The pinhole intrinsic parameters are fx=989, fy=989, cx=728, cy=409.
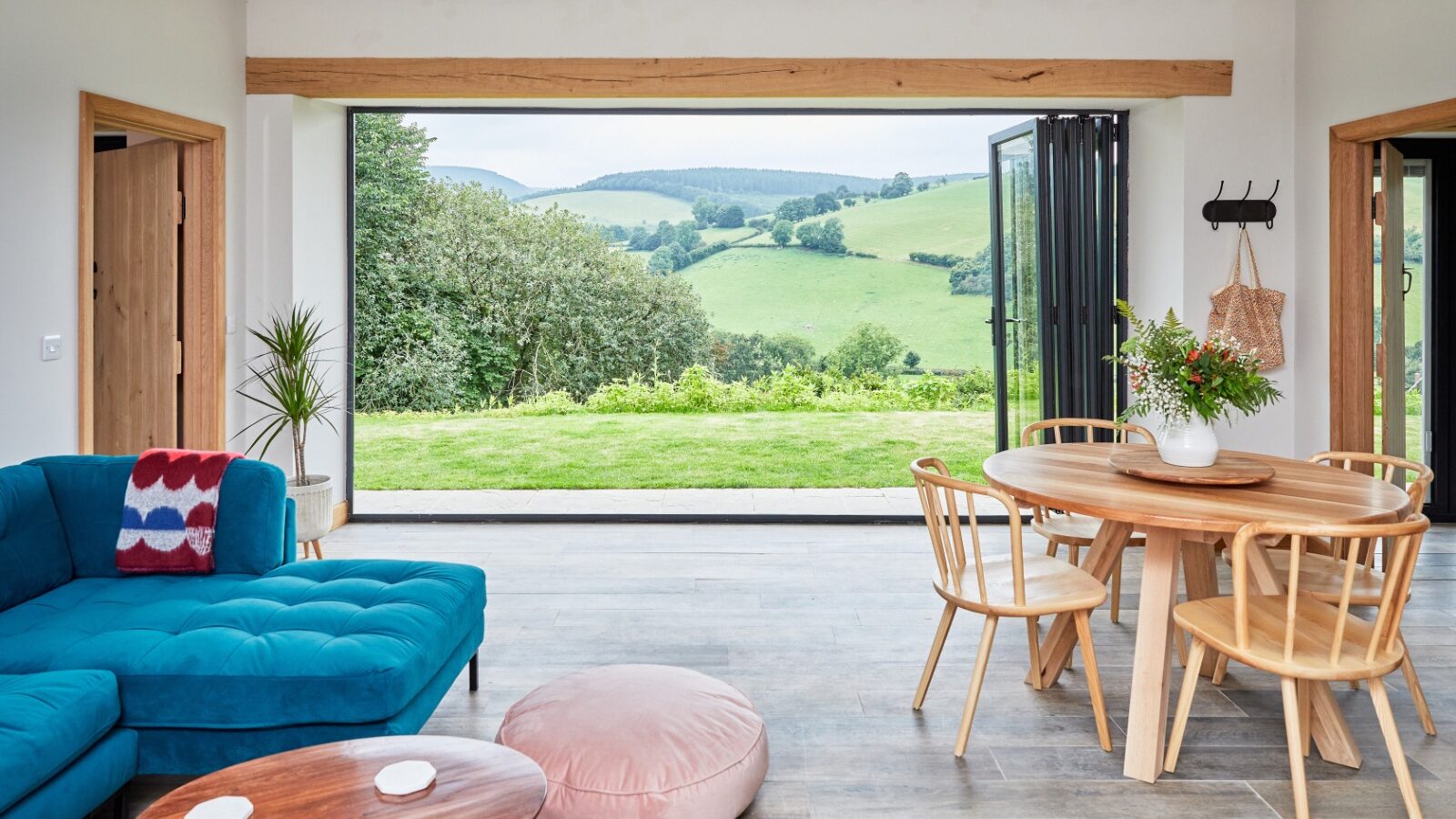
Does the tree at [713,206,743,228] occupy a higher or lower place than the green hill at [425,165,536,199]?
lower

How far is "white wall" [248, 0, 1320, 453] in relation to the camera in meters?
5.00

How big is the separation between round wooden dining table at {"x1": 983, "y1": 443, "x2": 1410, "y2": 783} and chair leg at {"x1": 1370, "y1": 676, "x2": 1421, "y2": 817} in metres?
0.30

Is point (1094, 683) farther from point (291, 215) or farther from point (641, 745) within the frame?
point (291, 215)

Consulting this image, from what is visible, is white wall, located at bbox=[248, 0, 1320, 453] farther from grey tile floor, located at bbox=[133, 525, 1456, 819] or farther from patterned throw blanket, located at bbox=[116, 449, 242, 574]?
patterned throw blanket, located at bbox=[116, 449, 242, 574]

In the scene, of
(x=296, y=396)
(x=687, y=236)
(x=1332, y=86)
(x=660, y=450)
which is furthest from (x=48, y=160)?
(x=687, y=236)

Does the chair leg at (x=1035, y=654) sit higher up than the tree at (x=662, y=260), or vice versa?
the tree at (x=662, y=260)

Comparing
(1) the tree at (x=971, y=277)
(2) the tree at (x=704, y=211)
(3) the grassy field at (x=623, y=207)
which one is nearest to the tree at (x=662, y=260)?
(3) the grassy field at (x=623, y=207)

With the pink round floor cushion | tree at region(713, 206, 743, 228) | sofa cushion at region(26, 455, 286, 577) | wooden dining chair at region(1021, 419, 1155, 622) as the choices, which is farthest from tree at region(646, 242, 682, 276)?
the pink round floor cushion

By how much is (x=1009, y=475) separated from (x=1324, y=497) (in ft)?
2.82

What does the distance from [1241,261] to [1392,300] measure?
113cm

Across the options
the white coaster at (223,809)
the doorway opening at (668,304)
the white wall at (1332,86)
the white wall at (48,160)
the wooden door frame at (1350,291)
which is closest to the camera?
the white coaster at (223,809)

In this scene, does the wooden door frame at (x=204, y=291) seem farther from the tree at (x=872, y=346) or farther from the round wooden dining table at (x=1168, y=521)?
the tree at (x=872, y=346)

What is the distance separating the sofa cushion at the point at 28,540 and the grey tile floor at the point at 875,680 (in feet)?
2.35

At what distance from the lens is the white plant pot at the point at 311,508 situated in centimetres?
440
